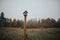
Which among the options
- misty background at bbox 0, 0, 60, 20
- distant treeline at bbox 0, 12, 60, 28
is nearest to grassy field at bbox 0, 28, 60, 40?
distant treeline at bbox 0, 12, 60, 28

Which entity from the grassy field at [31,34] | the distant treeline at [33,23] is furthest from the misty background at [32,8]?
the grassy field at [31,34]

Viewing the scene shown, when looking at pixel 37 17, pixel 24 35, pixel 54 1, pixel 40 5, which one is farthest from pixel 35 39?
pixel 54 1

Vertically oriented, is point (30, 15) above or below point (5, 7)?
below

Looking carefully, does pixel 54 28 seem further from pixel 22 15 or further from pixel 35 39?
pixel 22 15

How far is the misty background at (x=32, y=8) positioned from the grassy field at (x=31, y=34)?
0.38m

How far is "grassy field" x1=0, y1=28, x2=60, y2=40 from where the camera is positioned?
11.0ft

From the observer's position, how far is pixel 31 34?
3.37m

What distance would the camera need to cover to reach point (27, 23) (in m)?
3.41

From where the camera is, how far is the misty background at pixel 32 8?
3494 mm

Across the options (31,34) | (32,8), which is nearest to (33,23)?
(31,34)

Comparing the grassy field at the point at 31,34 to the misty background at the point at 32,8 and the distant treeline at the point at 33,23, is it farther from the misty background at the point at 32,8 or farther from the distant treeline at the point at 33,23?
the misty background at the point at 32,8

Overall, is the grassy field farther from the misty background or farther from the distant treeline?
the misty background

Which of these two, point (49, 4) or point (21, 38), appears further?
point (49, 4)

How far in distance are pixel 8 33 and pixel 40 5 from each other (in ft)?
4.06
